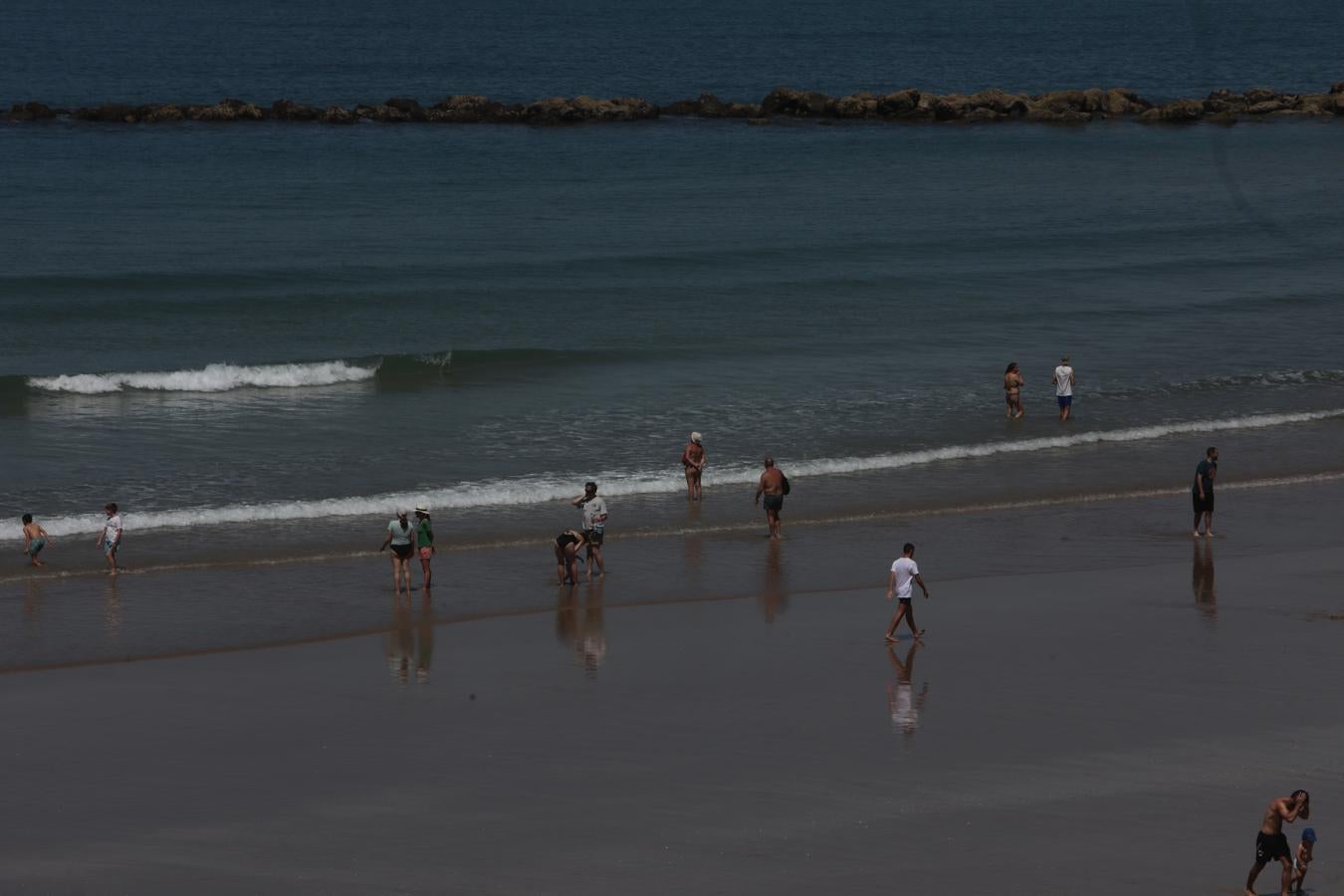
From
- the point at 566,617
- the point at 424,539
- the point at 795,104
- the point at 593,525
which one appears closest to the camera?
the point at 566,617

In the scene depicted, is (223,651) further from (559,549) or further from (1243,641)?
(1243,641)

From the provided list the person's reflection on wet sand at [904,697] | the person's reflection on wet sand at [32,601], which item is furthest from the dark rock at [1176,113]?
the person's reflection on wet sand at [32,601]

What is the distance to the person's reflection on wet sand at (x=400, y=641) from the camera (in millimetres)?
16375

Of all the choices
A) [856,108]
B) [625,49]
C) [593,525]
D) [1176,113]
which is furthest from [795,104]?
[593,525]

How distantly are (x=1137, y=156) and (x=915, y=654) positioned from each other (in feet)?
157

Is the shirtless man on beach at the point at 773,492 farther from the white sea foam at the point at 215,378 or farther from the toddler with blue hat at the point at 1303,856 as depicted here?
the white sea foam at the point at 215,378

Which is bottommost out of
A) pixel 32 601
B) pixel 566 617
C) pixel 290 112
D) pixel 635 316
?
pixel 566 617

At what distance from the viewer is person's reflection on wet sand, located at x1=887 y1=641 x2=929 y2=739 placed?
14625 millimetres

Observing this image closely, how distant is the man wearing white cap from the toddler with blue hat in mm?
12892

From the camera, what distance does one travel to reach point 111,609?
18.9 metres

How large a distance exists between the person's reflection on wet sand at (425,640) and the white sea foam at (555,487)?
443cm

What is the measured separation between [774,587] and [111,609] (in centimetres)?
742

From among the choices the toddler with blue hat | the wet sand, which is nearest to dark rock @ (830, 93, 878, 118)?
the wet sand

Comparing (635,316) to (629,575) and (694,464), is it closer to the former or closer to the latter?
(694,464)
